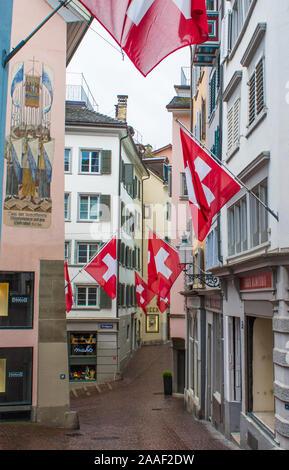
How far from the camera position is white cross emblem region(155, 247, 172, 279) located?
2162 centimetres

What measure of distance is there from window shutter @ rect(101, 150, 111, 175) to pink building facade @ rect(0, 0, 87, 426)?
15.9m

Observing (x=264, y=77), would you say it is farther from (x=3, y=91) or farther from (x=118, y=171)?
(x=118, y=171)

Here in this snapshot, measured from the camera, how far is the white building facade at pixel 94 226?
35.4 metres

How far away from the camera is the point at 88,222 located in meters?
36.9

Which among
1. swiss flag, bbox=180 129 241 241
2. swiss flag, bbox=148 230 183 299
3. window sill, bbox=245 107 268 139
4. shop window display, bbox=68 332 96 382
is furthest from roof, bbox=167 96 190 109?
swiss flag, bbox=180 129 241 241

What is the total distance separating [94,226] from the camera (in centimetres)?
3697

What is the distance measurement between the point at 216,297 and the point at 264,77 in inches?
361

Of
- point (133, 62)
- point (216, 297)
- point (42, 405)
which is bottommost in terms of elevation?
point (42, 405)

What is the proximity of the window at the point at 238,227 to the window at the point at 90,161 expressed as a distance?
71.9 ft

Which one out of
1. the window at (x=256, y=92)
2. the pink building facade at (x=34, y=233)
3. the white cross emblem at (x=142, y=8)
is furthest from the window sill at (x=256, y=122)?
the pink building facade at (x=34, y=233)

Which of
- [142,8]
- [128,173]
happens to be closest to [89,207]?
[128,173]

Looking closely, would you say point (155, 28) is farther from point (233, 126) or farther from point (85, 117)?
point (85, 117)

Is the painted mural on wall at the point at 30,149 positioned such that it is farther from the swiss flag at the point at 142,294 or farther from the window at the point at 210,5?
the swiss flag at the point at 142,294
